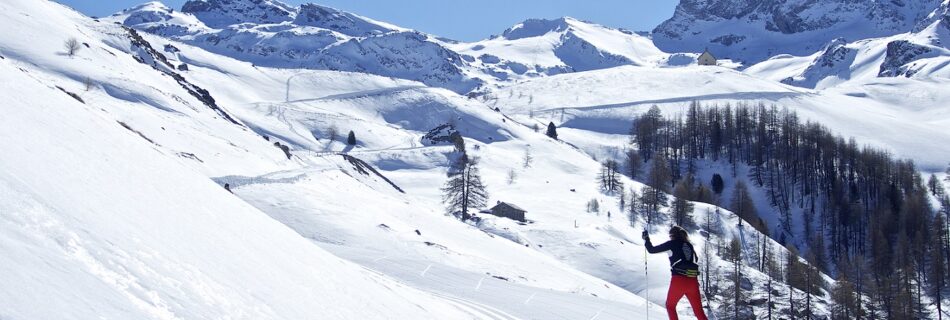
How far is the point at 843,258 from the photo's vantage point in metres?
101

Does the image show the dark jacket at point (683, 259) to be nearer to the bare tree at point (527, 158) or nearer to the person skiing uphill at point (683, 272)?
the person skiing uphill at point (683, 272)

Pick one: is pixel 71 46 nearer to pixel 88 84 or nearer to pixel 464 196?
pixel 88 84

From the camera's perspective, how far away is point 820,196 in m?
126

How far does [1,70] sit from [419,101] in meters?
146

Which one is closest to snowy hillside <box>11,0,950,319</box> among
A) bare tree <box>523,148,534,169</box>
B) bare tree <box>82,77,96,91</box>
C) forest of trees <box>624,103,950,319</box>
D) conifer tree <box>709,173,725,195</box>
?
bare tree <box>523,148,534,169</box>

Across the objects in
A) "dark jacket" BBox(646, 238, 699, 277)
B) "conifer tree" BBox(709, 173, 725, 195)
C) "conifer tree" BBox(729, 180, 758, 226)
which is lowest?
"conifer tree" BBox(709, 173, 725, 195)

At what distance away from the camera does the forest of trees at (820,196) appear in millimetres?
82688

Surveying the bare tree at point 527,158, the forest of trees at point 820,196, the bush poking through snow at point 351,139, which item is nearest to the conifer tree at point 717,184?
the forest of trees at point 820,196

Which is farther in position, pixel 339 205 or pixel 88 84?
pixel 88 84

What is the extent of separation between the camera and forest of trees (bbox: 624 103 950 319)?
8269cm

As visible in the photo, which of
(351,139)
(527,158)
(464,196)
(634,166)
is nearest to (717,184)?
(634,166)

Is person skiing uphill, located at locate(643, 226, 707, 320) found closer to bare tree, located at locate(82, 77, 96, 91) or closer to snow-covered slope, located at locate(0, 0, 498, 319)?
snow-covered slope, located at locate(0, 0, 498, 319)

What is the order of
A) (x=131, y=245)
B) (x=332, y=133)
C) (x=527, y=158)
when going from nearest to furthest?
1. (x=131, y=245)
2. (x=527, y=158)
3. (x=332, y=133)

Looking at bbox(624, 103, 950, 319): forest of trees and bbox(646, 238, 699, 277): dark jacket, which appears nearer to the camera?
bbox(646, 238, 699, 277): dark jacket
